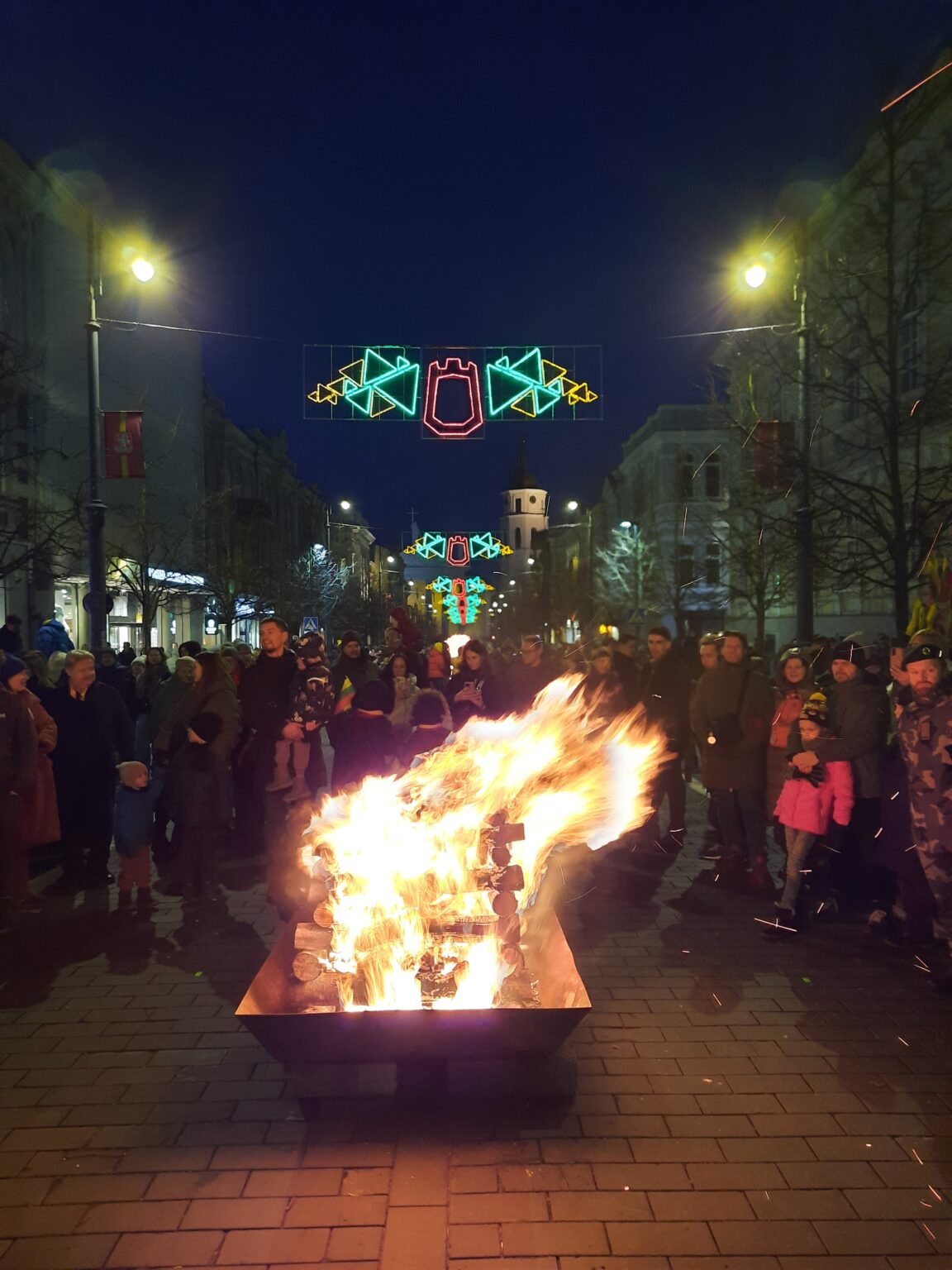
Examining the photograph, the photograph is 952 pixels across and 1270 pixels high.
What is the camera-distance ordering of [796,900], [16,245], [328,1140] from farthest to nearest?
[16,245]
[796,900]
[328,1140]

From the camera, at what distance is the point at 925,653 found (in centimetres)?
602

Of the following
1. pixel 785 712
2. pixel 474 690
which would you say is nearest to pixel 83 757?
pixel 474 690

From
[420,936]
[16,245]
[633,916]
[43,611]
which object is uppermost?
[16,245]

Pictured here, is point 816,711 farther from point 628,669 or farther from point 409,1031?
point 409,1031

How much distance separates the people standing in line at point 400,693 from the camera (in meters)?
9.48

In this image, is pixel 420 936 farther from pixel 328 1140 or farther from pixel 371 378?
pixel 371 378

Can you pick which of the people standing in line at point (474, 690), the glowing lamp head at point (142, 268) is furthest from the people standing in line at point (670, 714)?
the glowing lamp head at point (142, 268)

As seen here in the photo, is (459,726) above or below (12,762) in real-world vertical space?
below

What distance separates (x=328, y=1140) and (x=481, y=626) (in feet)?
537

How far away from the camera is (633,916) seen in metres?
7.53

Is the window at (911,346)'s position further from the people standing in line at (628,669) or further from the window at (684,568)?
the window at (684,568)

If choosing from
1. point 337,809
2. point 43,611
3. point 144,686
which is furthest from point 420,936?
point 43,611

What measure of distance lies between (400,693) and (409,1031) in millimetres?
5468

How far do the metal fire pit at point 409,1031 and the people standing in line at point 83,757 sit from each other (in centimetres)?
456
